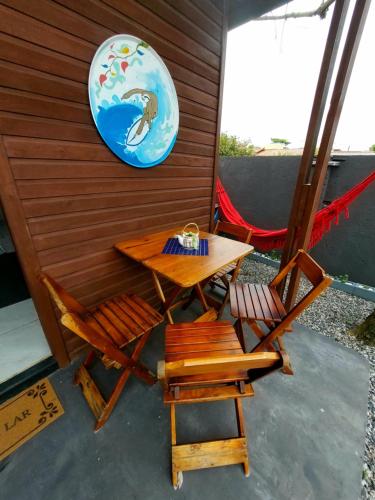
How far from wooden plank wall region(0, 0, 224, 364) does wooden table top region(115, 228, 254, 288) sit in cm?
15

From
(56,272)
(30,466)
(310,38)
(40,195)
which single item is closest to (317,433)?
(30,466)

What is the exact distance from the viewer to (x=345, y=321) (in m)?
2.03

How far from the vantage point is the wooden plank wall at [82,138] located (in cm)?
96

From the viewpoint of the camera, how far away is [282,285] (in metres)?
1.92

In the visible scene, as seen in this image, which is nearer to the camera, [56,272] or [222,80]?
[56,272]

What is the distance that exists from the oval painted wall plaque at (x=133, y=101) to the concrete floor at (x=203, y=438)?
1628mm

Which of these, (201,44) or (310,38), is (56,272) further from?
(310,38)

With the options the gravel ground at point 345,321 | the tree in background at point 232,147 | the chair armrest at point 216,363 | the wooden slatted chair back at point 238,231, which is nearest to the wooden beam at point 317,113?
the wooden slatted chair back at point 238,231

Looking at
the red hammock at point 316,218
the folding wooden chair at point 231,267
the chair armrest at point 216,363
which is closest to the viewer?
the chair armrest at point 216,363

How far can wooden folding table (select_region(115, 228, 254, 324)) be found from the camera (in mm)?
1143

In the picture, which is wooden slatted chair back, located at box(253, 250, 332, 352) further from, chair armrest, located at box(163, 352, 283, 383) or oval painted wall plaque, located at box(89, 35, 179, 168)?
oval painted wall plaque, located at box(89, 35, 179, 168)

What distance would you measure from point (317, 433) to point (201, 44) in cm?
289

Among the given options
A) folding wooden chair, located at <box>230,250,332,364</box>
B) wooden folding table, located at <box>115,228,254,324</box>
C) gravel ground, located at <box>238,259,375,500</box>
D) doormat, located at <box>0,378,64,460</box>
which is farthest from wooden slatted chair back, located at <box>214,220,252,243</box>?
doormat, located at <box>0,378,64,460</box>

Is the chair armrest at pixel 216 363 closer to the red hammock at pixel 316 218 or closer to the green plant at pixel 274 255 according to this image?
the red hammock at pixel 316 218
